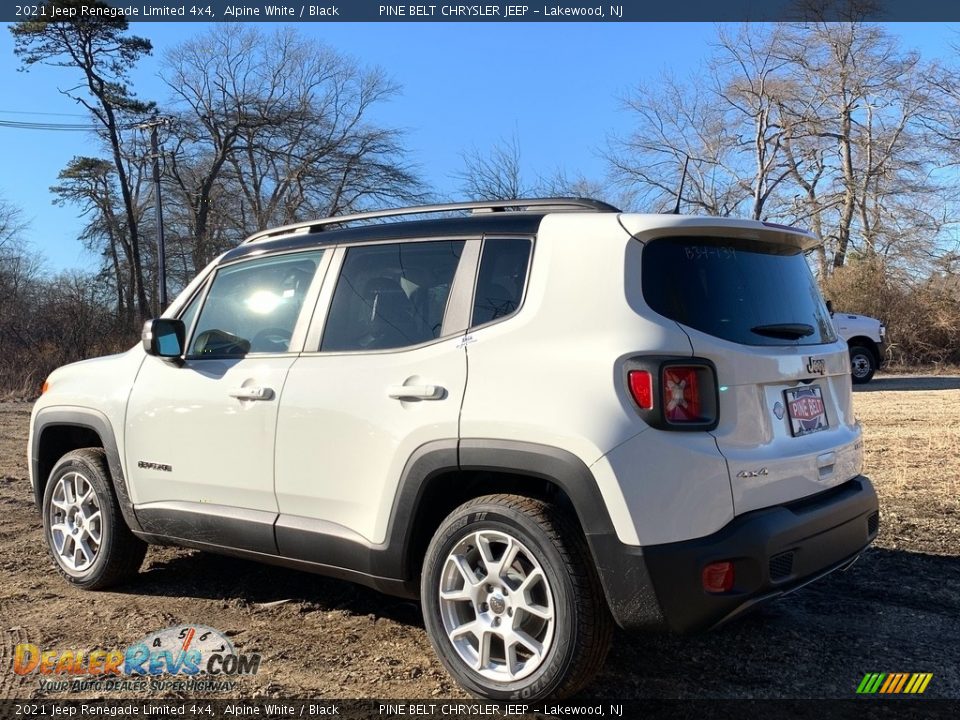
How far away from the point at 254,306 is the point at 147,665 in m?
1.74

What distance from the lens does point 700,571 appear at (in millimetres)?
2736

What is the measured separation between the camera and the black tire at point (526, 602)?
287 cm

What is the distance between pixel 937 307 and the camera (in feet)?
75.3

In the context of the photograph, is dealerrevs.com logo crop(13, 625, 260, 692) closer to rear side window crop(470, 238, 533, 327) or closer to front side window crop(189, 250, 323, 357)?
front side window crop(189, 250, 323, 357)

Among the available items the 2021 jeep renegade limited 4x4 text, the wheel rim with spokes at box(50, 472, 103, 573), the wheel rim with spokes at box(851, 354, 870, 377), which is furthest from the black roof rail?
the wheel rim with spokes at box(851, 354, 870, 377)

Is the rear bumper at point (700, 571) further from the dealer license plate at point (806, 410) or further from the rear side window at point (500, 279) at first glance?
the rear side window at point (500, 279)

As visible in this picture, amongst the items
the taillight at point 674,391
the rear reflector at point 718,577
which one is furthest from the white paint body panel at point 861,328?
the rear reflector at point 718,577

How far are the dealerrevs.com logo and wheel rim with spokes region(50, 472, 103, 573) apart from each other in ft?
2.97

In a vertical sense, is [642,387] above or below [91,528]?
→ above

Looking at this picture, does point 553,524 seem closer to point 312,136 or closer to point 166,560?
point 166,560

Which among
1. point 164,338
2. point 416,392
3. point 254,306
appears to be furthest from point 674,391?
point 164,338

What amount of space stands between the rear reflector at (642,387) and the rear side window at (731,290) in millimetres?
286

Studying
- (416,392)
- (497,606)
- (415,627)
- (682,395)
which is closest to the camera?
(682,395)

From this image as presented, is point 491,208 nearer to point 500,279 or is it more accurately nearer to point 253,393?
point 500,279
